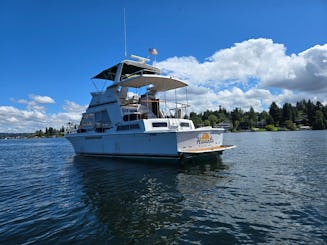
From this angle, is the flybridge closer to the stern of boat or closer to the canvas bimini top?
the canvas bimini top

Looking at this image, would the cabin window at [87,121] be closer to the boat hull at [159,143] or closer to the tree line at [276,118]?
the boat hull at [159,143]

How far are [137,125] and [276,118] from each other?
127m

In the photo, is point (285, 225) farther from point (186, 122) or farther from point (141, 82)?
point (141, 82)

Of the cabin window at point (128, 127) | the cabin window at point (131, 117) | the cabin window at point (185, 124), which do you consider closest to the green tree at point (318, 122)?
the cabin window at point (185, 124)

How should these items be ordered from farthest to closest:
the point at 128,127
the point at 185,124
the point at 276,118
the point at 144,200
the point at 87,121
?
1. the point at 276,118
2. the point at 87,121
3. the point at 185,124
4. the point at 128,127
5. the point at 144,200

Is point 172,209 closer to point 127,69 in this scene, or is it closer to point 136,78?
point 136,78

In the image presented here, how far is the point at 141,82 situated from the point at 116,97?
8.08 feet

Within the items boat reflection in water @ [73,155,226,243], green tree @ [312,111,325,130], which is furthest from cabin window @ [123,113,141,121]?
green tree @ [312,111,325,130]

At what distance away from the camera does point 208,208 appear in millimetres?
6879

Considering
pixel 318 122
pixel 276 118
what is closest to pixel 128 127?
pixel 318 122

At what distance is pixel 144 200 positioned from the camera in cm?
795

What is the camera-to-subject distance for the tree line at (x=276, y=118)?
357 feet

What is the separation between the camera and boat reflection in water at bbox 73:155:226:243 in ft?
18.2

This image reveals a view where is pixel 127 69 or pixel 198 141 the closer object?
pixel 198 141
